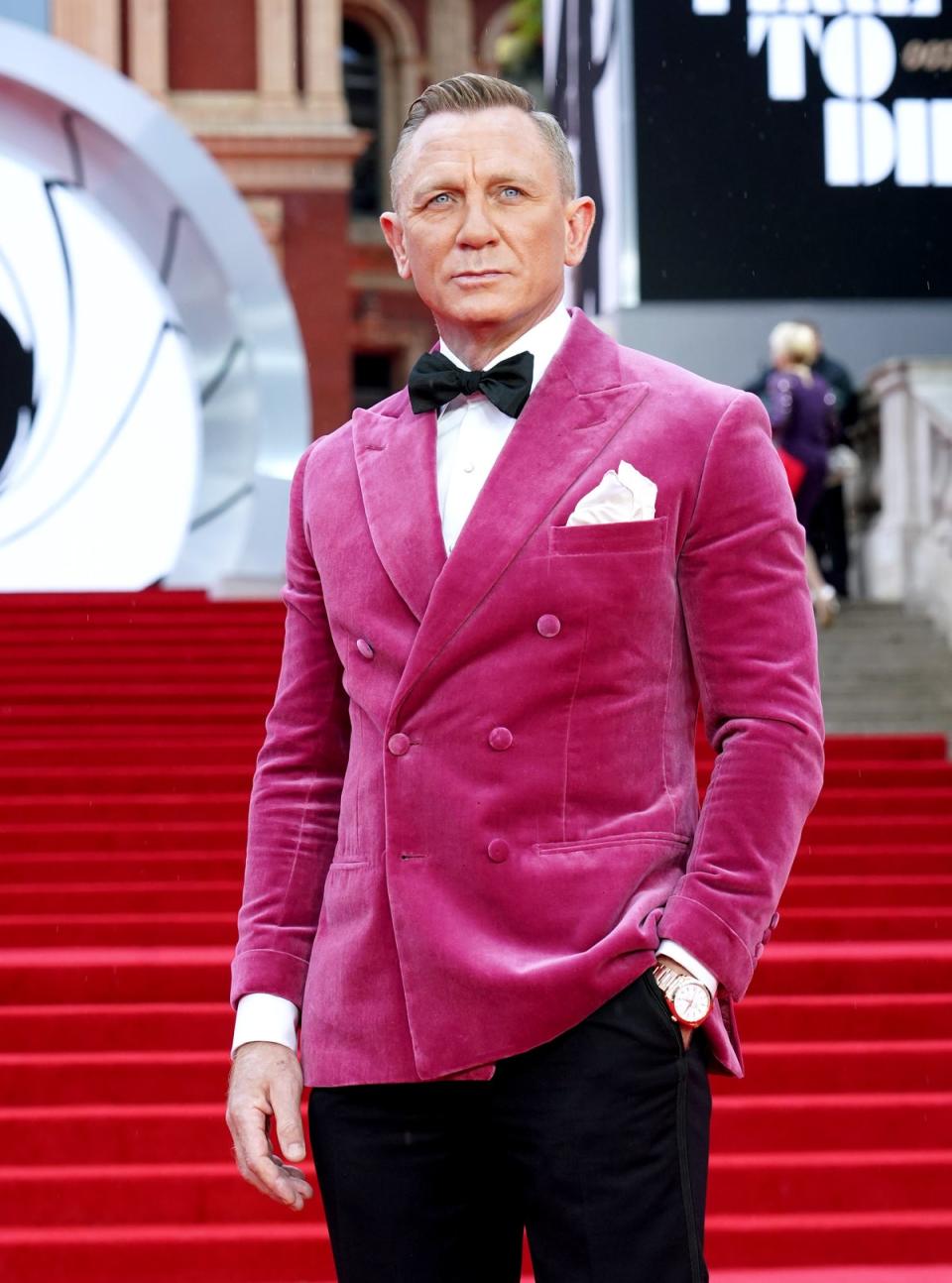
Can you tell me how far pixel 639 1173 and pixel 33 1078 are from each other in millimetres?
3378

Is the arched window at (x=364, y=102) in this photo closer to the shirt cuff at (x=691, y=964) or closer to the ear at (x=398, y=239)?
the ear at (x=398, y=239)

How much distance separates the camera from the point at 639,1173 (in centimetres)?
143

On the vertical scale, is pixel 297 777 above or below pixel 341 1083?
above

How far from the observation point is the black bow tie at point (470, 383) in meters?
1.60

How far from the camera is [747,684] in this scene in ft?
5.00

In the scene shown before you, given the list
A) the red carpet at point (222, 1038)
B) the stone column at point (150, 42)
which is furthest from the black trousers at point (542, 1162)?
the stone column at point (150, 42)

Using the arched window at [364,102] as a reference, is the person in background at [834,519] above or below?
below

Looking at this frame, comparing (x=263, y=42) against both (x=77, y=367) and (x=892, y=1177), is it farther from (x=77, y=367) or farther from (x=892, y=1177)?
(x=892, y=1177)

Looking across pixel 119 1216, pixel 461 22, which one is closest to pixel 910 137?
pixel 119 1216

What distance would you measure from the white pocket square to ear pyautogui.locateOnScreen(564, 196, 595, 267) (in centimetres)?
25

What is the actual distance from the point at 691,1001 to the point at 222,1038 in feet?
11.2

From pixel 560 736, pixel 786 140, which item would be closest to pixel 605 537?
pixel 560 736

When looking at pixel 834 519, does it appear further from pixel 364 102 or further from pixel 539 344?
pixel 364 102

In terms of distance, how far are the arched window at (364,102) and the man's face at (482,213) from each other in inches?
973
